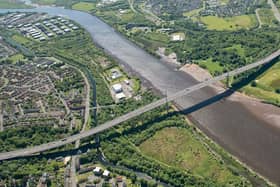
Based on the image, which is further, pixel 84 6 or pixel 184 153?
pixel 84 6

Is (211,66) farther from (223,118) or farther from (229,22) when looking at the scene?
(229,22)

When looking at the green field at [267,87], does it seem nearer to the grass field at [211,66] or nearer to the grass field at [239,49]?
the grass field at [211,66]

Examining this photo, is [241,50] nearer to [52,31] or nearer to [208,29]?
[208,29]

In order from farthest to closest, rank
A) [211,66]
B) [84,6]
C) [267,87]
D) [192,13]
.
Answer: [84,6] → [192,13] → [211,66] → [267,87]

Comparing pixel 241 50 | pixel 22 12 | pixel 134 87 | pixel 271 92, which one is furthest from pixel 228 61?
pixel 22 12

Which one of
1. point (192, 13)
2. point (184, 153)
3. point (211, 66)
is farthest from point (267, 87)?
point (192, 13)

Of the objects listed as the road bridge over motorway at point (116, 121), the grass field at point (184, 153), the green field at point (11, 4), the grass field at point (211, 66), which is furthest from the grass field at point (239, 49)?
the green field at point (11, 4)
